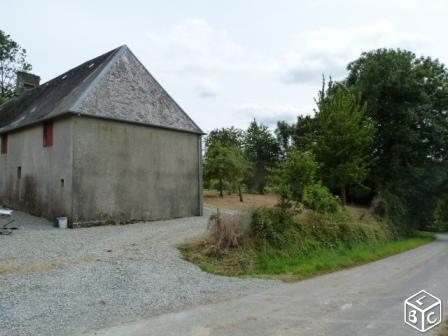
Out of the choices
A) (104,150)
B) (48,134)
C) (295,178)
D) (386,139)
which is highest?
(386,139)

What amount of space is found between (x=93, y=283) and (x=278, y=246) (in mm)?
5746

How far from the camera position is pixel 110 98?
17719mm

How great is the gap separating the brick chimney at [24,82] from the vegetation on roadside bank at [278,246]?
23.1 m

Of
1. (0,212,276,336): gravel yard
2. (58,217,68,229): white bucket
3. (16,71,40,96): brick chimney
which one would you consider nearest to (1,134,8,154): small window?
(16,71,40,96): brick chimney

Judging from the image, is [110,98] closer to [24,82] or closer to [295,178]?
[295,178]

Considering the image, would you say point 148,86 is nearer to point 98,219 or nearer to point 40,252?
point 98,219

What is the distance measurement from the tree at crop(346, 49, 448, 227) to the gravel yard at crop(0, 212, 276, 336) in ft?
57.0

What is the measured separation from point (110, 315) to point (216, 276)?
135 inches

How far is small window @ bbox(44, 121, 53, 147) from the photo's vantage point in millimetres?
17203

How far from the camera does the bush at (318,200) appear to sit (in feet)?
43.6

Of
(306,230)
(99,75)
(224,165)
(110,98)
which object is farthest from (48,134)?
(224,165)

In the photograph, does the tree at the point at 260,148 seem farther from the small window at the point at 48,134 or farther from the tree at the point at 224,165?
the small window at the point at 48,134

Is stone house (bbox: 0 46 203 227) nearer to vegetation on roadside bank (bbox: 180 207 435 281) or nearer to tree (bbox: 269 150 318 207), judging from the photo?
vegetation on roadside bank (bbox: 180 207 435 281)

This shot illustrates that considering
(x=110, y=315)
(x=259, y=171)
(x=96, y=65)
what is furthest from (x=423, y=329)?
(x=259, y=171)
